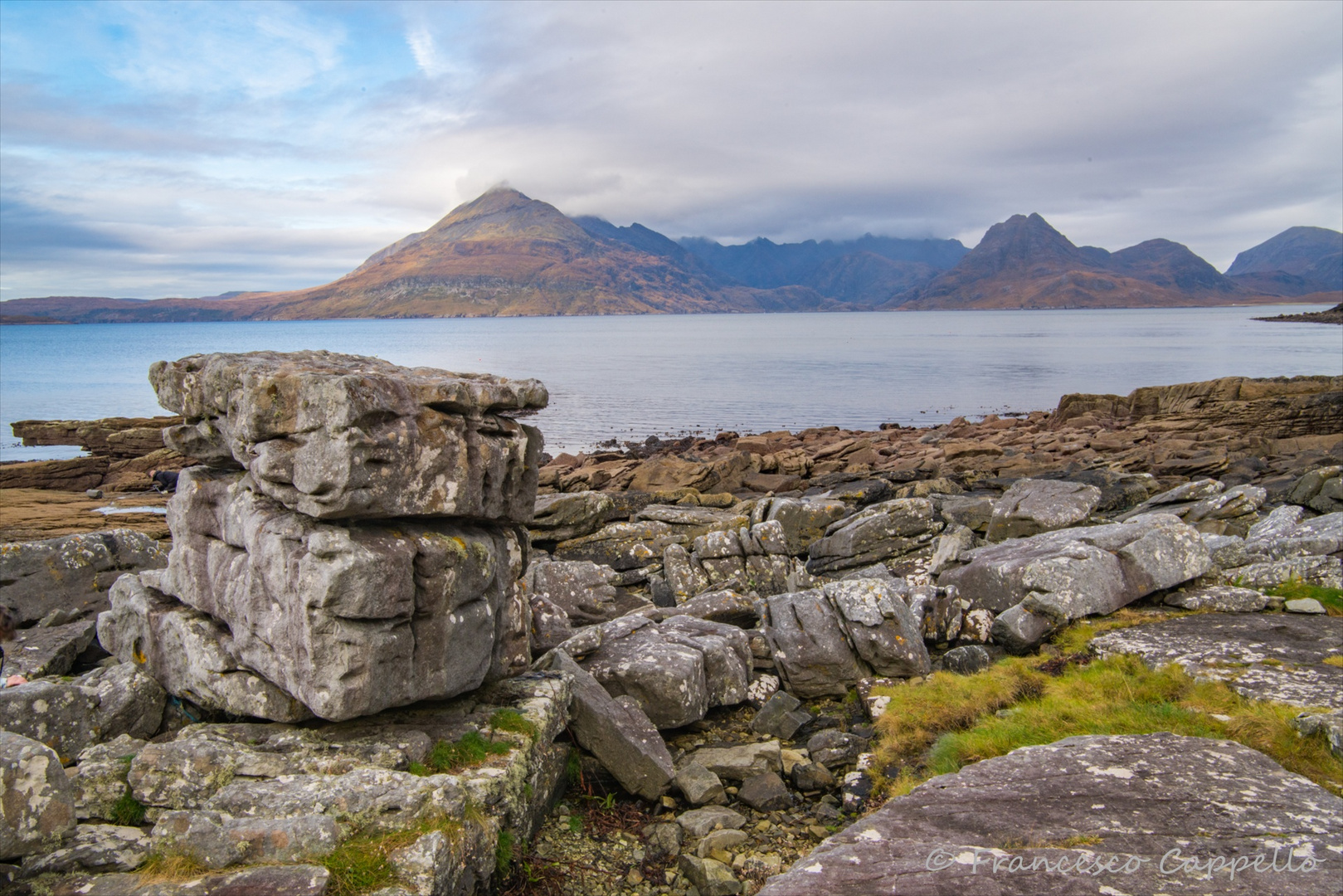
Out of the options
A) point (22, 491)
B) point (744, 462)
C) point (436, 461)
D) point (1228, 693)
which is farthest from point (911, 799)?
point (22, 491)

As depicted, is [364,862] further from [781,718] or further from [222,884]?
[781,718]

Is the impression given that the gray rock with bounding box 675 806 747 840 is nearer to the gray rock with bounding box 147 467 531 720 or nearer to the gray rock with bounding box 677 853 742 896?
the gray rock with bounding box 677 853 742 896

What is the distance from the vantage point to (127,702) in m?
9.08

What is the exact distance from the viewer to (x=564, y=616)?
13.7m

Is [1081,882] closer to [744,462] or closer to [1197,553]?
[1197,553]

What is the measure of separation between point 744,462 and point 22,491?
27.9 meters

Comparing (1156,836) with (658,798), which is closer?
(1156,836)

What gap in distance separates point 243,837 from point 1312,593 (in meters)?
15.5

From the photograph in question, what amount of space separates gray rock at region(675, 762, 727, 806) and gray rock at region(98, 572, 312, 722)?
4698 millimetres

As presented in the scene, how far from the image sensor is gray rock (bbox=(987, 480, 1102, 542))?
19.3 meters

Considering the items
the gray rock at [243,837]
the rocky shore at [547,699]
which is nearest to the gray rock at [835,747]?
the rocky shore at [547,699]

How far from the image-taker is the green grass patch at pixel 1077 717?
848cm

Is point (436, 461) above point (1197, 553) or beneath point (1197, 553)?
above

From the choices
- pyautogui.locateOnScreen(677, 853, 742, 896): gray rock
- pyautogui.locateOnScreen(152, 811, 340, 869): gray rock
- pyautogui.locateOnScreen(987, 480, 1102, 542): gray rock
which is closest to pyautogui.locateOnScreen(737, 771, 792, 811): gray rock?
pyautogui.locateOnScreen(677, 853, 742, 896): gray rock
